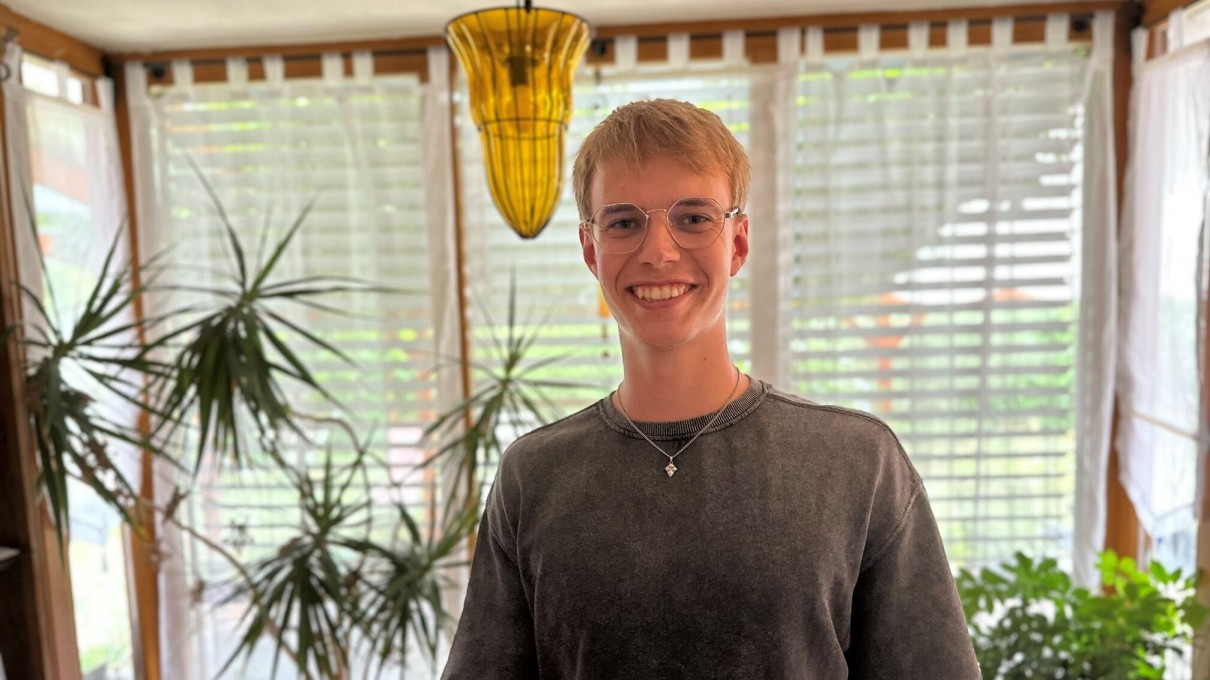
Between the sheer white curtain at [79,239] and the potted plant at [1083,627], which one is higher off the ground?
the sheer white curtain at [79,239]

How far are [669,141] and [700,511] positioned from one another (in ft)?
1.23

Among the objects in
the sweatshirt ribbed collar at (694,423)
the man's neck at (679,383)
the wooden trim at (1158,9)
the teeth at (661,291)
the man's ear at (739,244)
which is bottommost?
the sweatshirt ribbed collar at (694,423)

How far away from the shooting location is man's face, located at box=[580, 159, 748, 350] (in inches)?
33.6

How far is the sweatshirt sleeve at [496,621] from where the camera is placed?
0.92 metres

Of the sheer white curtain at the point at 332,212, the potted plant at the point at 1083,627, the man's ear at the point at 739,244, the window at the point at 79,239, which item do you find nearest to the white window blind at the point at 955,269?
the potted plant at the point at 1083,627

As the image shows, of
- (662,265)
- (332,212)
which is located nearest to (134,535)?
(332,212)

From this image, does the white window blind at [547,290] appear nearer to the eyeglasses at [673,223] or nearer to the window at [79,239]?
the window at [79,239]

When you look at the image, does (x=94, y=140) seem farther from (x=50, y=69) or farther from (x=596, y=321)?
(x=596, y=321)

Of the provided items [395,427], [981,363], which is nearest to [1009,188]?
[981,363]

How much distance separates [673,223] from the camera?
858 millimetres

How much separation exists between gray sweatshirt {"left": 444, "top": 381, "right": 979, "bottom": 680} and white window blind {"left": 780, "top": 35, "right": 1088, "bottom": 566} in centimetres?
184

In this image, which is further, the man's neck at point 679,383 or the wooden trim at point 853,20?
the wooden trim at point 853,20

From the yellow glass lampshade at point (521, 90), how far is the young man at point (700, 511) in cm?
58

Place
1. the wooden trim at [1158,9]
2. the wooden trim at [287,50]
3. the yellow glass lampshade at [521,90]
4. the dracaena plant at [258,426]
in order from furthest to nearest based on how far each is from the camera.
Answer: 1. the wooden trim at [287,50]
2. the wooden trim at [1158,9]
3. the dracaena plant at [258,426]
4. the yellow glass lampshade at [521,90]
